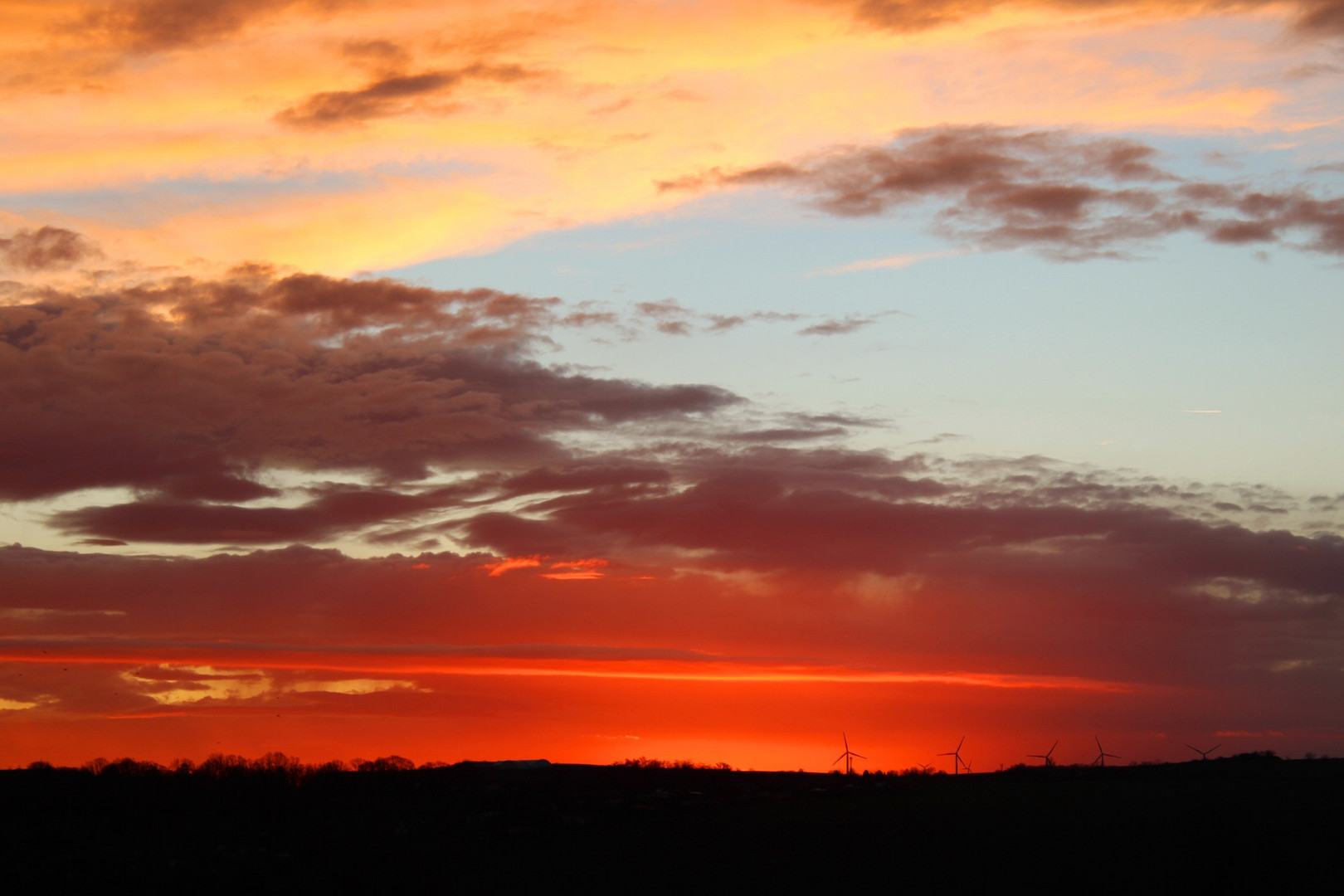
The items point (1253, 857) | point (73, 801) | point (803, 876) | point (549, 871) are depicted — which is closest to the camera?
point (1253, 857)

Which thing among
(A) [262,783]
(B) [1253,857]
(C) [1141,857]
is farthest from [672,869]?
(A) [262,783]

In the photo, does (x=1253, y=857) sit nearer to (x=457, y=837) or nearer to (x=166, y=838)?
(x=457, y=837)

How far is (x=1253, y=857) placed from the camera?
40.2 meters

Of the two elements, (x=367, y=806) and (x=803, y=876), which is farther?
(x=367, y=806)

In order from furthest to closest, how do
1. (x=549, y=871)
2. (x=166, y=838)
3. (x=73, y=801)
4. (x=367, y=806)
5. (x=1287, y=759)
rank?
(x=1287, y=759), (x=73, y=801), (x=367, y=806), (x=166, y=838), (x=549, y=871)

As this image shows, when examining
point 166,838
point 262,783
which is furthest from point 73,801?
point 166,838

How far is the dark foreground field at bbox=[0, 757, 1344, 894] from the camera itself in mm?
42469

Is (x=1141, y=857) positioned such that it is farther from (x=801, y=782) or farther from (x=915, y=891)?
(x=801, y=782)

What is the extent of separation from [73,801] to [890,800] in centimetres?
5625

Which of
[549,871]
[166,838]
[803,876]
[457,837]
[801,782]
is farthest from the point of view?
[801,782]

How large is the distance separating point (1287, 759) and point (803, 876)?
Result: 65.4 meters

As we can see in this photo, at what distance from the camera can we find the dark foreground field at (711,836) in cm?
4247

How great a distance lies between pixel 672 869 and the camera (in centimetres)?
4603

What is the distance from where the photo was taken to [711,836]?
5300cm
